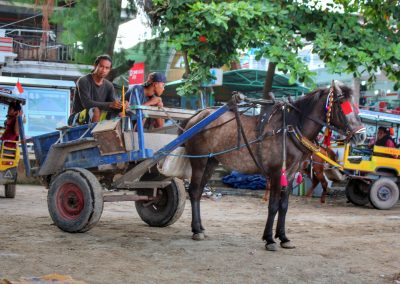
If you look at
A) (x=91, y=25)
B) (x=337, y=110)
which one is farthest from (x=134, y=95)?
(x=91, y=25)

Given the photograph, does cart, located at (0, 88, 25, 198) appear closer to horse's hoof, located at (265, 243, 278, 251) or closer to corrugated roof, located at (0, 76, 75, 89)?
corrugated roof, located at (0, 76, 75, 89)

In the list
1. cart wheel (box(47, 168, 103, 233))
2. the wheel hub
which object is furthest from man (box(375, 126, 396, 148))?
cart wheel (box(47, 168, 103, 233))

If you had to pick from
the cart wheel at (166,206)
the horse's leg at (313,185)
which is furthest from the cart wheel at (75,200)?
the horse's leg at (313,185)

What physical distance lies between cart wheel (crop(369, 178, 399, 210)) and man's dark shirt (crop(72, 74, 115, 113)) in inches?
291

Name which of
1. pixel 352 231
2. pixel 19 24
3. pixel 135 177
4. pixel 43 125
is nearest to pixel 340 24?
pixel 352 231

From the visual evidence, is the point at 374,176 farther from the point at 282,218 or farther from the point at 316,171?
the point at 282,218

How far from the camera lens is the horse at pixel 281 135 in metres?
7.06

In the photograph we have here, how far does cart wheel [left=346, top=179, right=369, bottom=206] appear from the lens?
14.0 meters

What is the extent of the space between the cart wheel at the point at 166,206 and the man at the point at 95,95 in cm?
125

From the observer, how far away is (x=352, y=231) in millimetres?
9219

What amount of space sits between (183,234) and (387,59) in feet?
18.3

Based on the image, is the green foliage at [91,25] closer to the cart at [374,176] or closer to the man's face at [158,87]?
A: the cart at [374,176]

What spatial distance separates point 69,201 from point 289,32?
564 centimetres

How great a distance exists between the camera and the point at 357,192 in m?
14.2
